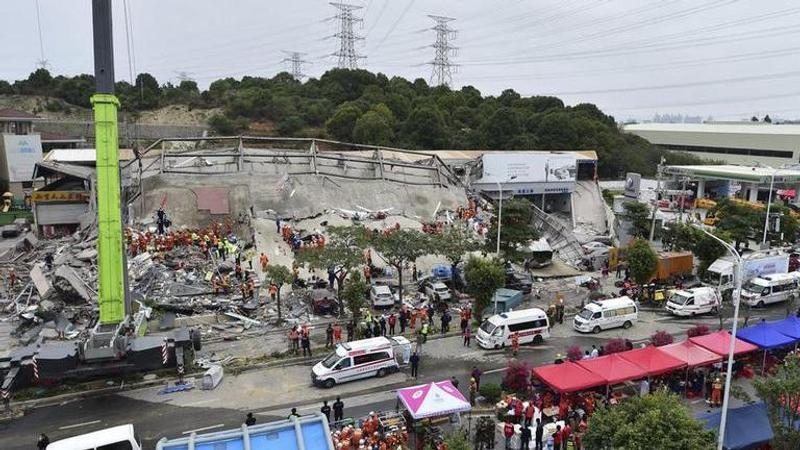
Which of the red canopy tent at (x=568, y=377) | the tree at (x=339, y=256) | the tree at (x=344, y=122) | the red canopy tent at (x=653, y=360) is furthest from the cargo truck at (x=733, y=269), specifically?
the tree at (x=344, y=122)

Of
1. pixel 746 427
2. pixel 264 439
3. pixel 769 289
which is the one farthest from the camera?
pixel 769 289

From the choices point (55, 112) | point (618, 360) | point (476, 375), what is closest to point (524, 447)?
point (476, 375)

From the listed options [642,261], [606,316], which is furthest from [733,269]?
[606,316]

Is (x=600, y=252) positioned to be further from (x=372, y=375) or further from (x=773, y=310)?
(x=372, y=375)

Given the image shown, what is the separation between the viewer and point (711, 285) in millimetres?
33656

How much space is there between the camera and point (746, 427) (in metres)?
15.6

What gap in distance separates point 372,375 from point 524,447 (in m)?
7.02

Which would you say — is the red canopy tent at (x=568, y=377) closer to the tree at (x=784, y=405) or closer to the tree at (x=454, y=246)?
the tree at (x=784, y=405)

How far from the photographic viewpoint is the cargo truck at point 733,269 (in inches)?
1275

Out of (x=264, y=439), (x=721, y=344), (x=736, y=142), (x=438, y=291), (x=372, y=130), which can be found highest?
(x=372, y=130)

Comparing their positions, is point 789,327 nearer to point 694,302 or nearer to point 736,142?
point 694,302

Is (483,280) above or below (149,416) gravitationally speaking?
above

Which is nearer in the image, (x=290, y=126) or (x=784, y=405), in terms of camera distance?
(x=784, y=405)

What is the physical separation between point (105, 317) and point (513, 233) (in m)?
21.9
